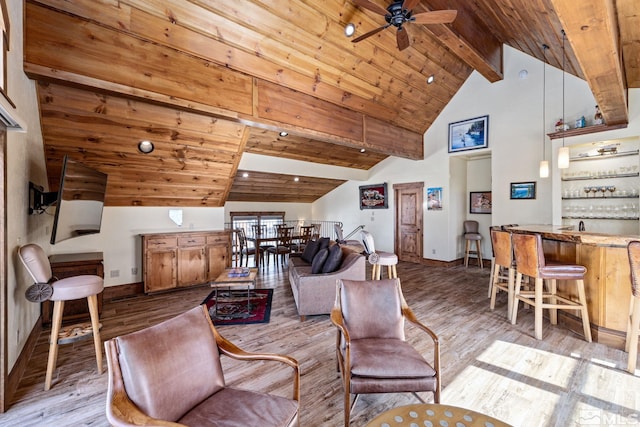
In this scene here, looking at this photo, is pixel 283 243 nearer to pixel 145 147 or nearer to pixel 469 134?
pixel 145 147

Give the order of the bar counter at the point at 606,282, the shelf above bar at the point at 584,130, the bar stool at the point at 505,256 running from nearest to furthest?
the bar counter at the point at 606,282 < the bar stool at the point at 505,256 < the shelf above bar at the point at 584,130

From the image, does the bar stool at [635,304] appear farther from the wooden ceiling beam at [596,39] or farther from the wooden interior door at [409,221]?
the wooden interior door at [409,221]

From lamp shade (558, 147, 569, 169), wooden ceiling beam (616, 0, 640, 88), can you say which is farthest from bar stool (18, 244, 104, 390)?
lamp shade (558, 147, 569, 169)

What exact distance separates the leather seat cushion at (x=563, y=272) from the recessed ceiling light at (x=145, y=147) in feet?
16.0

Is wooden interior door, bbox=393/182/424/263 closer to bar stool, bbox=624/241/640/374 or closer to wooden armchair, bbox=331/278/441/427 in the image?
bar stool, bbox=624/241/640/374

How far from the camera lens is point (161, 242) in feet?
14.9

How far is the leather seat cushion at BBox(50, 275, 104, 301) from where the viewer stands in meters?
2.19

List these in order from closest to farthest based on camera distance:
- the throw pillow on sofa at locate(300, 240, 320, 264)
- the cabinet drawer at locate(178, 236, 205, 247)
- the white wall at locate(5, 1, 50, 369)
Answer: the white wall at locate(5, 1, 50, 369)
the cabinet drawer at locate(178, 236, 205, 247)
the throw pillow on sofa at locate(300, 240, 320, 264)

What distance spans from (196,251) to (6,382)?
2975mm

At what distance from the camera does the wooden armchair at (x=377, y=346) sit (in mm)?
1676

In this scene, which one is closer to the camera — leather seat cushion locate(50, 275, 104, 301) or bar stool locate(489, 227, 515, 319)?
leather seat cushion locate(50, 275, 104, 301)

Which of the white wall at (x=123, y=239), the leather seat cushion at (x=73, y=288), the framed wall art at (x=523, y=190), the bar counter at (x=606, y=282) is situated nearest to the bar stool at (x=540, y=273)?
the bar counter at (x=606, y=282)

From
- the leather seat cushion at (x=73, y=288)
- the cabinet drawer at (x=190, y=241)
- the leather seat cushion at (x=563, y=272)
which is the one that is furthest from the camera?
the cabinet drawer at (x=190, y=241)

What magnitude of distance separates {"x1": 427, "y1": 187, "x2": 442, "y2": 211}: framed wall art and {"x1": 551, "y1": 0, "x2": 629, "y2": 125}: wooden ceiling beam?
3.69 m
